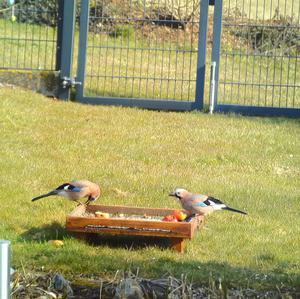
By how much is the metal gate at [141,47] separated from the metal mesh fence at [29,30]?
0.64 metres

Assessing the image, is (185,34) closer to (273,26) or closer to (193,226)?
(273,26)

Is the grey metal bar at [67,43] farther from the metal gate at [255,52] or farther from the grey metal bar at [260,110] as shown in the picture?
the grey metal bar at [260,110]

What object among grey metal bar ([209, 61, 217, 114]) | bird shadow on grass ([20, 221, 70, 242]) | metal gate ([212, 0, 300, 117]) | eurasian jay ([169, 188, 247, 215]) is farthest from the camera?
metal gate ([212, 0, 300, 117])

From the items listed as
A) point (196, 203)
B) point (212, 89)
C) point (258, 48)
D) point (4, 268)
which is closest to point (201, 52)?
point (212, 89)

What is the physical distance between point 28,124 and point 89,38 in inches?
136

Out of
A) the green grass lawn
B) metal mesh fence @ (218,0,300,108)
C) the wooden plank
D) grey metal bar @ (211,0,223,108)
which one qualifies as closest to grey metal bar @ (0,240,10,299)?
the green grass lawn

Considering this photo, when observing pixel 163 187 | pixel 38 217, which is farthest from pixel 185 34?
pixel 38 217

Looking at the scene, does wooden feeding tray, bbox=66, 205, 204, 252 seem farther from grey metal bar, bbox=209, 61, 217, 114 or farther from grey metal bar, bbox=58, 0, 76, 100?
grey metal bar, bbox=58, 0, 76, 100

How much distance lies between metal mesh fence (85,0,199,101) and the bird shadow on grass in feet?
23.9

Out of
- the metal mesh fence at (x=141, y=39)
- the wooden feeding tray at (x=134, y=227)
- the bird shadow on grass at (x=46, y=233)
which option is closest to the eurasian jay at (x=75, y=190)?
the bird shadow on grass at (x=46, y=233)

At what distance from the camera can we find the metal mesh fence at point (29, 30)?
16250 millimetres

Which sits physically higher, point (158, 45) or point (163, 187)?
point (158, 45)

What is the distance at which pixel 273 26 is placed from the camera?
1616 centimetres

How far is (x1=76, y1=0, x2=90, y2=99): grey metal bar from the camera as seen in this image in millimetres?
15914
